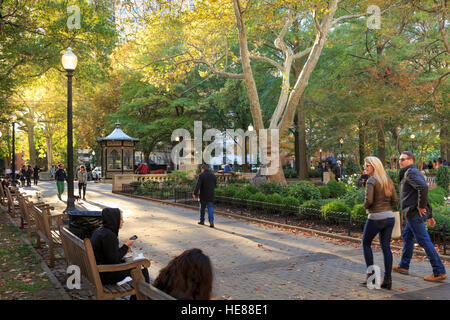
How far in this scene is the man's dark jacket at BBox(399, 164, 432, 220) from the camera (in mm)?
5617

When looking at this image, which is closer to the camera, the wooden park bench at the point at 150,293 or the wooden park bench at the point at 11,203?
the wooden park bench at the point at 150,293

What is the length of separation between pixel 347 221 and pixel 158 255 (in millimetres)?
5150

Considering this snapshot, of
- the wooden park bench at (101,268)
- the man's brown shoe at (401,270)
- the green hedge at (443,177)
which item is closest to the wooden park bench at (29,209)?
the wooden park bench at (101,268)

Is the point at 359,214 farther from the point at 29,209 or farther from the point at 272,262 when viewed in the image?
the point at 29,209

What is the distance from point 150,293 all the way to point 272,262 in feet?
15.0

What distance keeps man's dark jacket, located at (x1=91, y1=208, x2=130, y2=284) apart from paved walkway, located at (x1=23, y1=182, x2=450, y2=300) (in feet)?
4.12

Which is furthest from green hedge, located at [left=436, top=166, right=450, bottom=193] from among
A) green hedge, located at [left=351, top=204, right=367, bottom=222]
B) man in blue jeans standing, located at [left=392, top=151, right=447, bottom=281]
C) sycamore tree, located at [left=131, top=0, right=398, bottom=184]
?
man in blue jeans standing, located at [left=392, top=151, right=447, bottom=281]

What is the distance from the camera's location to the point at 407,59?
21.2 metres

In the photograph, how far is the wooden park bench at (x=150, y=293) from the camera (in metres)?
2.58

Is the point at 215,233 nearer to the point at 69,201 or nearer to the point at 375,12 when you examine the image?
the point at 69,201

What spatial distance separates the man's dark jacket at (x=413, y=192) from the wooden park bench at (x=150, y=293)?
442cm

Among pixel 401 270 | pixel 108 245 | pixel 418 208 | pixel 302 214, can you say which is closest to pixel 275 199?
pixel 302 214

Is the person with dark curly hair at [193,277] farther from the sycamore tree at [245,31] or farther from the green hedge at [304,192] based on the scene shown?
the sycamore tree at [245,31]

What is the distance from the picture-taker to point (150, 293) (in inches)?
108
